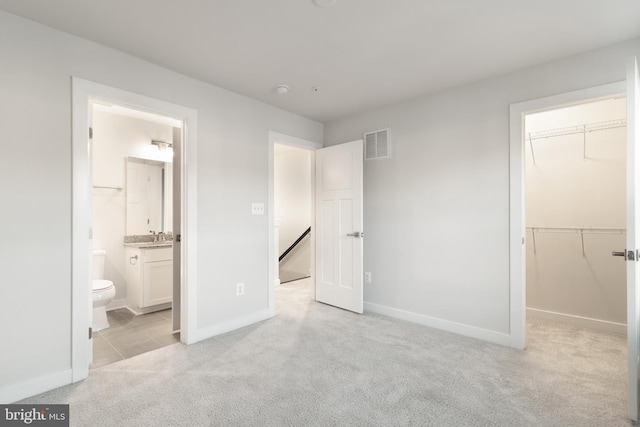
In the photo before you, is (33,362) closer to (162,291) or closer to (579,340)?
(162,291)

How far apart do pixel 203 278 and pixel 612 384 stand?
10.4ft

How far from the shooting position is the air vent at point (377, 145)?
3.51 meters

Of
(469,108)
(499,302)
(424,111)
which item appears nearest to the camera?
(499,302)

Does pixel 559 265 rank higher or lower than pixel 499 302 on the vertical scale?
higher

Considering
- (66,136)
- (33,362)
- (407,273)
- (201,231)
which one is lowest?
(33,362)

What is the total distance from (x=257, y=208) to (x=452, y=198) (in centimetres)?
201

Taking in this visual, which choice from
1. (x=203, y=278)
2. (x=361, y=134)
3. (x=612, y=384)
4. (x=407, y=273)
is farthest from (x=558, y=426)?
(x=361, y=134)

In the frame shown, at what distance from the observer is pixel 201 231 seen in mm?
2828

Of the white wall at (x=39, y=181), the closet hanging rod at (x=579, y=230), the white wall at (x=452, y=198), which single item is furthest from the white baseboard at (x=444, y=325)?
the white wall at (x=39, y=181)

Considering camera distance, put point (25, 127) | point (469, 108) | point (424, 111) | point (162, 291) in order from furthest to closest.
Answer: point (162, 291) → point (424, 111) → point (469, 108) → point (25, 127)

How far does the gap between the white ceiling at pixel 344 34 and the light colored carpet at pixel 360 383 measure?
2368 millimetres

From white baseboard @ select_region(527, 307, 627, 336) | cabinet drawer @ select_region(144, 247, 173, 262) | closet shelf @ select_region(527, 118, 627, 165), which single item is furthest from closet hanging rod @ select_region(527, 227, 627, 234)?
cabinet drawer @ select_region(144, 247, 173, 262)

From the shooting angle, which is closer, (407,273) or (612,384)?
(612,384)

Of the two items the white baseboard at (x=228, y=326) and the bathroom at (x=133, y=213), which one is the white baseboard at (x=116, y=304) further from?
the white baseboard at (x=228, y=326)
